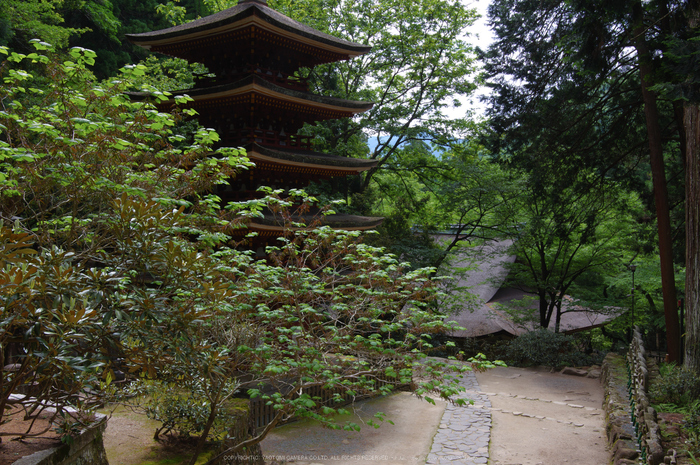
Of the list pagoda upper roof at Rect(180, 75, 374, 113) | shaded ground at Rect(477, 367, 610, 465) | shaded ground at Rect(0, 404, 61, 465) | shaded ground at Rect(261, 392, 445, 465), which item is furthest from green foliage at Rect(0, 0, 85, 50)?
shaded ground at Rect(477, 367, 610, 465)

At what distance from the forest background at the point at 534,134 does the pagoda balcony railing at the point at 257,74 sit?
2.57m

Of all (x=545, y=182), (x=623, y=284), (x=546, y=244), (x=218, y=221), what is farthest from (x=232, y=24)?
(x=623, y=284)

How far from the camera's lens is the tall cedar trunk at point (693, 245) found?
8914 mm

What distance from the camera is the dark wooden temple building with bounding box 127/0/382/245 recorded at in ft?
39.4

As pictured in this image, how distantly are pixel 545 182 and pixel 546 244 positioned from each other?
15.7ft

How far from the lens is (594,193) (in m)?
14.3

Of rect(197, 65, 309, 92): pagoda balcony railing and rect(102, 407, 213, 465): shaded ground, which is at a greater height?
rect(197, 65, 309, 92): pagoda balcony railing

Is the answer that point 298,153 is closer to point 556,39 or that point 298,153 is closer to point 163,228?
point 556,39

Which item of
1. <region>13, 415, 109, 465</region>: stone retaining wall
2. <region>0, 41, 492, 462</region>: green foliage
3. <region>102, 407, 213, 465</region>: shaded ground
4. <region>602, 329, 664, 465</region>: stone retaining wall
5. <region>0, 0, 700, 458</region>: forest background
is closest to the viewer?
<region>0, 41, 492, 462</region>: green foliage

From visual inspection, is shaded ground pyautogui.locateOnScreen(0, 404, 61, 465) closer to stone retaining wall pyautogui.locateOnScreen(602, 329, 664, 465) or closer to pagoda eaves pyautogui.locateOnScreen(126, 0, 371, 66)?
stone retaining wall pyautogui.locateOnScreen(602, 329, 664, 465)

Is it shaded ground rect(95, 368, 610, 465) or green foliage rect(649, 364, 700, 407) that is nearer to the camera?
shaded ground rect(95, 368, 610, 465)

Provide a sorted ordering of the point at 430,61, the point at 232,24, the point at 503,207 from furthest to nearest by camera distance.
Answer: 1. the point at 430,61
2. the point at 503,207
3. the point at 232,24

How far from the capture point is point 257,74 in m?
12.9

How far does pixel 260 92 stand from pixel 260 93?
6 cm
